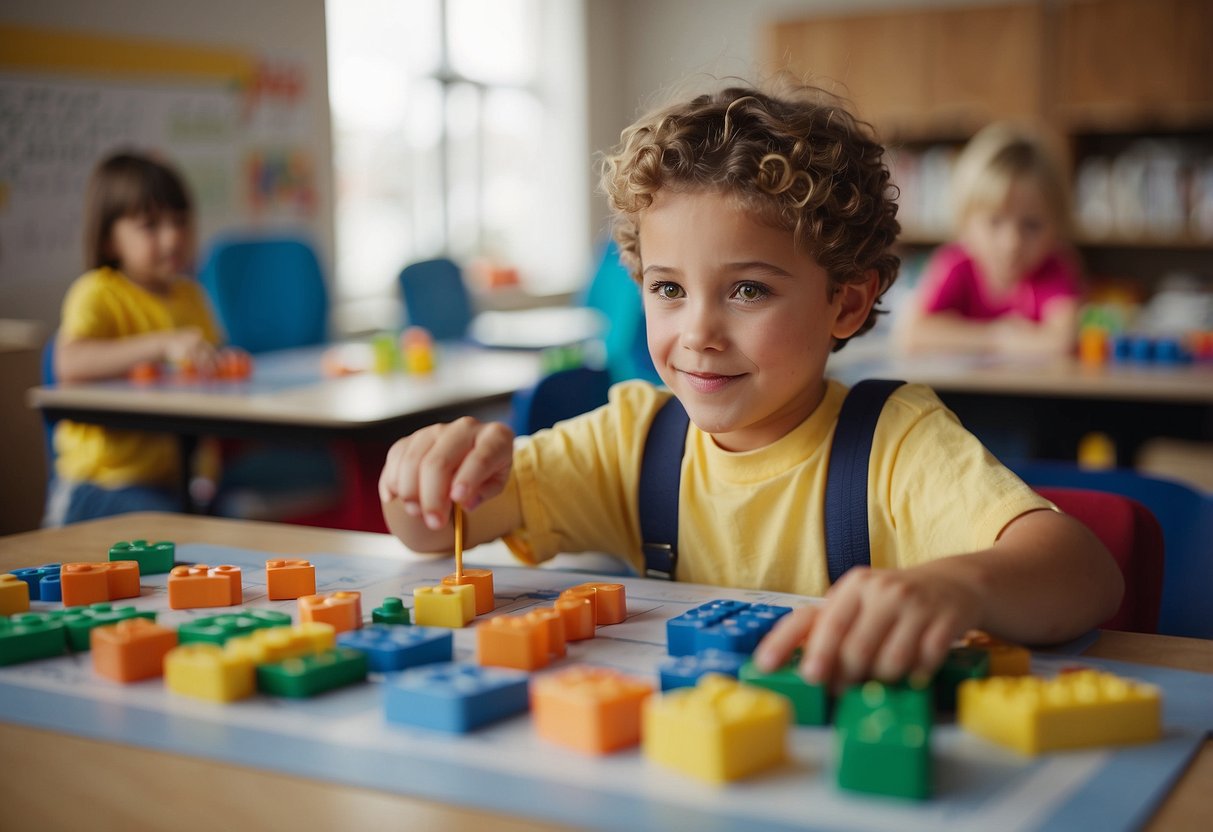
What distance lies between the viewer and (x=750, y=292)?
4.13ft

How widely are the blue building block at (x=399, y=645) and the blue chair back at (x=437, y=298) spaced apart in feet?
11.1

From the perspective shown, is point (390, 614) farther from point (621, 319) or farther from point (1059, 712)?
point (621, 319)

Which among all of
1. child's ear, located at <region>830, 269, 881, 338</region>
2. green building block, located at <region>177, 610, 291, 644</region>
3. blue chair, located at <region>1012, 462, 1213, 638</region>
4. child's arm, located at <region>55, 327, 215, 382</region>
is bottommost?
blue chair, located at <region>1012, 462, 1213, 638</region>

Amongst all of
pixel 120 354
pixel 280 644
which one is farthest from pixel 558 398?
pixel 120 354

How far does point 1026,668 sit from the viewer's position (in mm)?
840

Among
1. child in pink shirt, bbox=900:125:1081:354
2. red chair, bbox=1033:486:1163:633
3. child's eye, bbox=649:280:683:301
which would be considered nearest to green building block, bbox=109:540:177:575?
child's eye, bbox=649:280:683:301

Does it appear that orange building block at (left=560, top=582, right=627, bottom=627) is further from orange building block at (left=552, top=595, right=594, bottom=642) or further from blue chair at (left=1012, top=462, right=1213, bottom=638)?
blue chair at (left=1012, top=462, right=1213, bottom=638)

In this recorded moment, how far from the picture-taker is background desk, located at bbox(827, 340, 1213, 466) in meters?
2.82

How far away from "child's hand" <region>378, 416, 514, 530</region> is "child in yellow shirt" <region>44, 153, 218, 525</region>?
1841 mm

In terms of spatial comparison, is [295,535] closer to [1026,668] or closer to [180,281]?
[1026,668]

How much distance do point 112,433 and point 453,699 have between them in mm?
2401

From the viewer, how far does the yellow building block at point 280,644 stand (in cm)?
83

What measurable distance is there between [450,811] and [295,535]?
796mm

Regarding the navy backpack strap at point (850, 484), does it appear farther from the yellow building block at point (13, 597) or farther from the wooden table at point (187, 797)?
the yellow building block at point (13, 597)
